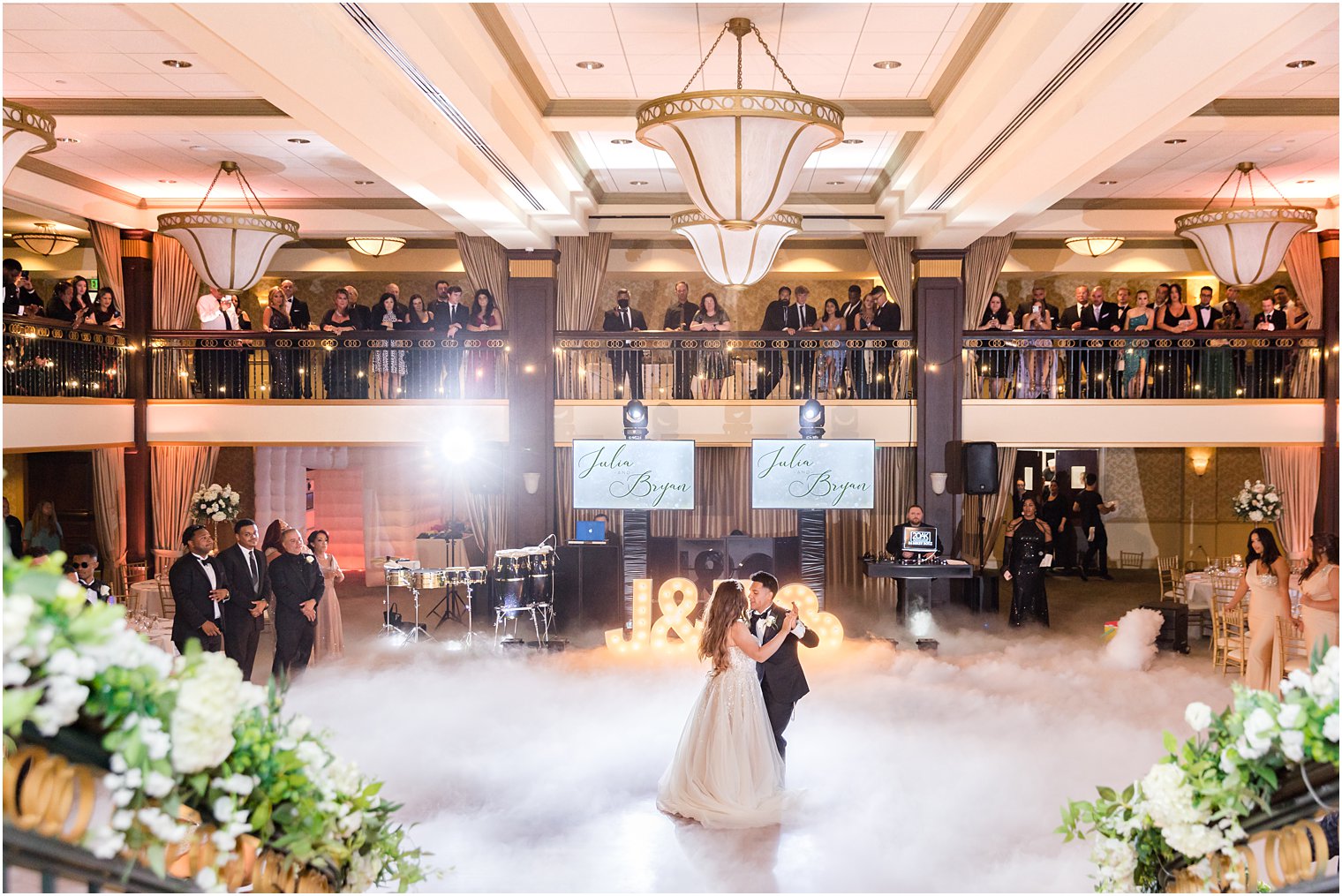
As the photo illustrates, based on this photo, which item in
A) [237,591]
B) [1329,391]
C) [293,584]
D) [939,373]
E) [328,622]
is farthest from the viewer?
[939,373]

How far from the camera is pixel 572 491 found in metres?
12.4

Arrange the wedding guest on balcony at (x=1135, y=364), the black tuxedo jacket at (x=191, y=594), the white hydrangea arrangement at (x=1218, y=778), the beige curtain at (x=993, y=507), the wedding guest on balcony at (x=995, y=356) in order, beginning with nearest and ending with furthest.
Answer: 1. the white hydrangea arrangement at (x=1218, y=778)
2. the black tuxedo jacket at (x=191, y=594)
3. the wedding guest on balcony at (x=1135, y=364)
4. the wedding guest on balcony at (x=995, y=356)
5. the beige curtain at (x=993, y=507)

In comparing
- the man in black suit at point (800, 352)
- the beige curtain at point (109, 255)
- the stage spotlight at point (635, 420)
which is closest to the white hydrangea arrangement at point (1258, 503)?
the man in black suit at point (800, 352)

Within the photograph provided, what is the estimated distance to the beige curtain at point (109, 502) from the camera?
1227 centimetres

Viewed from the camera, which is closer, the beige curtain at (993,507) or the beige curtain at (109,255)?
the beige curtain at (109,255)

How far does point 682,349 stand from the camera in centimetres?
1263

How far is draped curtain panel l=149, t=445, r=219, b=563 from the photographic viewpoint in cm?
1263

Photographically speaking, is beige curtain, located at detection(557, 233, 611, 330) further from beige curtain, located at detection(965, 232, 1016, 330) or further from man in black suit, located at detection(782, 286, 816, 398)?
beige curtain, located at detection(965, 232, 1016, 330)

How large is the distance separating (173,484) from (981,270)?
32.2ft

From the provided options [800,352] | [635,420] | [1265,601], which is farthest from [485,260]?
[1265,601]

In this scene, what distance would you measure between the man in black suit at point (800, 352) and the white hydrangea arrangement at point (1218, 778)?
9644mm

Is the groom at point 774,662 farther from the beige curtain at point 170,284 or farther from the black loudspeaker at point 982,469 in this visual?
the beige curtain at point 170,284

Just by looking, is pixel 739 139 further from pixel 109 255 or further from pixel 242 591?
pixel 109 255

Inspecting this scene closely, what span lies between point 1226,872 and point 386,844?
2285 mm
